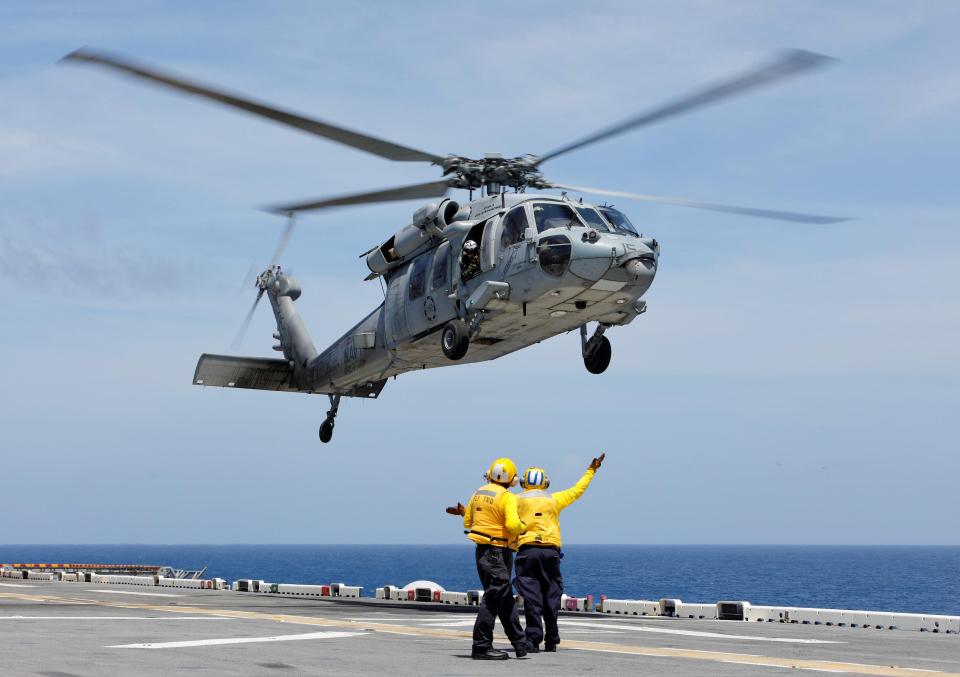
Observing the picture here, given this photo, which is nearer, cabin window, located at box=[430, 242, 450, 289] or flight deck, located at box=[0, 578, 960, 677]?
flight deck, located at box=[0, 578, 960, 677]

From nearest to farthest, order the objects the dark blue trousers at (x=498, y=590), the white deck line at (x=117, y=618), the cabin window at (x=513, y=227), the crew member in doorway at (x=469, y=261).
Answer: the dark blue trousers at (x=498, y=590)
the white deck line at (x=117, y=618)
the cabin window at (x=513, y=227)
the crew member in doorway at (x=469, y=261)

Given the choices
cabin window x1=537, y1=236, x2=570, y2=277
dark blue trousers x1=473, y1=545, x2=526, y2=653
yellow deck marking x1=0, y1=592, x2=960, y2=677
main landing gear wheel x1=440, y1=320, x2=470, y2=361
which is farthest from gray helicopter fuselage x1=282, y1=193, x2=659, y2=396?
dark blue trousers x1=473, y1=545, x2=526, y2=653

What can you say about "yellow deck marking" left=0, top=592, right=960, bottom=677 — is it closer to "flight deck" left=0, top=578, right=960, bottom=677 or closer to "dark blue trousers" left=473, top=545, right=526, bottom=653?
"flight deck" left=0, top=578, right=960, bottom=677

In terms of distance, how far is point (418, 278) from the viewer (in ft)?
75.1

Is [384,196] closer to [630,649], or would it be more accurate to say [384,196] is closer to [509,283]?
[509,283]

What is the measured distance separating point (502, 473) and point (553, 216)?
8.94 metres

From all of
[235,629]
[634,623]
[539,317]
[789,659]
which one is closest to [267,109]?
[539,317]

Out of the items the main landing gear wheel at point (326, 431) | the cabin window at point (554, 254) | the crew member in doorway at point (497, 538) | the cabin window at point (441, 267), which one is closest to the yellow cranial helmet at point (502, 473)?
the crew member in doorway at point (497, 538)

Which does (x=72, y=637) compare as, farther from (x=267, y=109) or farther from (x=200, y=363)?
(x=200, y=363)

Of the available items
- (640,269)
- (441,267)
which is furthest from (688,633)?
(441,267)

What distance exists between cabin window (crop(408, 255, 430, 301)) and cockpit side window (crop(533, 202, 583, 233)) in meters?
3.46

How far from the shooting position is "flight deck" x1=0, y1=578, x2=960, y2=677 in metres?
9.93

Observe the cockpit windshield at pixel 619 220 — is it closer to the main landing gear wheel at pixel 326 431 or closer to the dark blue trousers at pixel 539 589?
the dark blue trousers at pixel 539 589

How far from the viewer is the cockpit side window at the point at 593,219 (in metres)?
19.8
